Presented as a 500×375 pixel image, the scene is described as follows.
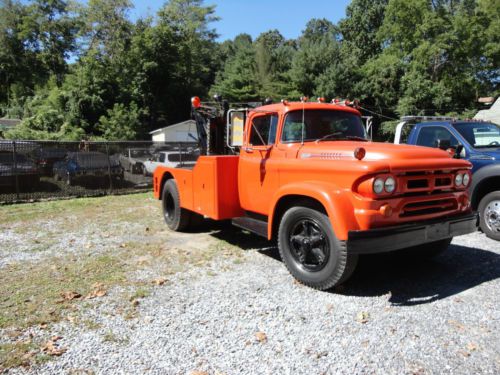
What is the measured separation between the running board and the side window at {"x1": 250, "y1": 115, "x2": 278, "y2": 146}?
44.0 inches

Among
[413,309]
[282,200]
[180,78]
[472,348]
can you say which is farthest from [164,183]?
[180,78]

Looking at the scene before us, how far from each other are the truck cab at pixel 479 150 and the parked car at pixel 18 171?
10.9m

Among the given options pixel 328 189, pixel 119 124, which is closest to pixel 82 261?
pixel 328 189

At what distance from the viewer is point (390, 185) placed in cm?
422

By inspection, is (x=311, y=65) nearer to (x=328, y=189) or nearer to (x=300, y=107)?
(x=300, y=107)

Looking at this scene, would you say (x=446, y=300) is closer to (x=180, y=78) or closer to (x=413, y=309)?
(x=413, y=309)

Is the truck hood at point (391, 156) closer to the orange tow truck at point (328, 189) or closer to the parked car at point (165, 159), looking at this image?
the orange tow truck at point (328, 189)

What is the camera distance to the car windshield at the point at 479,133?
24.0 ft

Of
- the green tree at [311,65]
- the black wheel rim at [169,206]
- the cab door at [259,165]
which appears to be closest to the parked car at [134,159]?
the black wheel rim at [169,206]

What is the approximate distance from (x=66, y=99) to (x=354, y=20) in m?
38.5

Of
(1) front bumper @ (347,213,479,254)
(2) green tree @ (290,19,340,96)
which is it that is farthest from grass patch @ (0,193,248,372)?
(2) green tree @ (290,19,340,96)

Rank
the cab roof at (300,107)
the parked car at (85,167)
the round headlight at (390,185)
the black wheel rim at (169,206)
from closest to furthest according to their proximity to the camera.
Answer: the round headlight at (390,185)
the cab roof at (300,107)
the black wheel rim at (169,206)
the parked car at (85,167)

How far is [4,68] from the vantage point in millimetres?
56094

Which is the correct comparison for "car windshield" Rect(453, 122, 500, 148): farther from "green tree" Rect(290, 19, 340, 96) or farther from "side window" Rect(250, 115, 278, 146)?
"green tree" Rect(290, 19, 340, 96)
